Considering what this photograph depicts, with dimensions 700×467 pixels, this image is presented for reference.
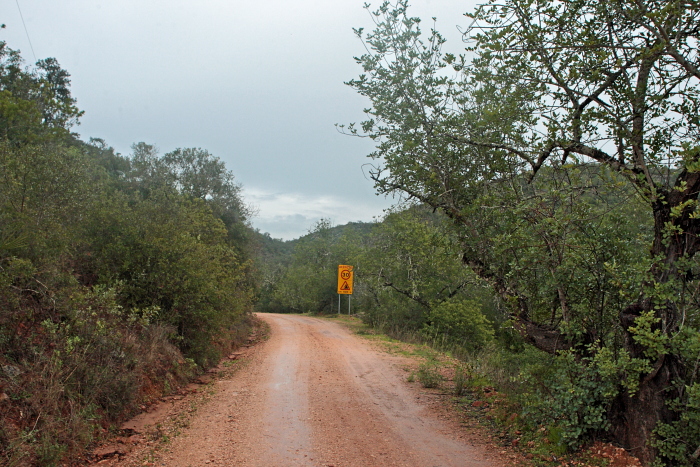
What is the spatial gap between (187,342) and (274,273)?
1937 inches

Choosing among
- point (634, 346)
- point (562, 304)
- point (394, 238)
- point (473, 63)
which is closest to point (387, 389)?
point (562, 304)

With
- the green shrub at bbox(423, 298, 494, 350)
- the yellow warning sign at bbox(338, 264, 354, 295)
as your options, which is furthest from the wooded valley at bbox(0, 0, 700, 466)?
the yellow warning sign at bbox(338, 264, 354, 295)

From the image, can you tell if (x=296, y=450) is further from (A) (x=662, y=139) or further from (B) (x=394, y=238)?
(B) (x=394, y=238)

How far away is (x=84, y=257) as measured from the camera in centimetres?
1142

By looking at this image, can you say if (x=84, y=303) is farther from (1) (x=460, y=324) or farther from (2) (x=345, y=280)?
(2) (x=345, y=280)

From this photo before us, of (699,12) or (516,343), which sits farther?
(516,343)

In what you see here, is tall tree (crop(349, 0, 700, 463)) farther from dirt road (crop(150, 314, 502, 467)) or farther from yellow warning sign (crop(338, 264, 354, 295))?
yellow warning sign (crop(338, 264, 354, 295))

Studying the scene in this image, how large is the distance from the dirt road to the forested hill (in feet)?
4.30

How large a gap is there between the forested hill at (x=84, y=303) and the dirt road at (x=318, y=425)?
1312 mm

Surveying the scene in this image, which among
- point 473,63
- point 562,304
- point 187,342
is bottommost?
point 187,342

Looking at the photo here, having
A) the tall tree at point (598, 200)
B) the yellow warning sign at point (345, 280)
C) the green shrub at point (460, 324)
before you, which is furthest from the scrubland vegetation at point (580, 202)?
the yellow warning sign at point (345, 280)

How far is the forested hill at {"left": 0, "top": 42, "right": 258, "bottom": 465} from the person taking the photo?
241 inches

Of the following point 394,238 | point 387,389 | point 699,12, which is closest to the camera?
point 699,12

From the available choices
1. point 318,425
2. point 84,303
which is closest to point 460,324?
point 318,425
